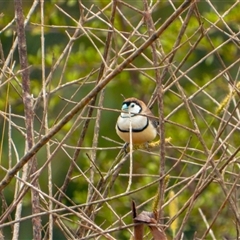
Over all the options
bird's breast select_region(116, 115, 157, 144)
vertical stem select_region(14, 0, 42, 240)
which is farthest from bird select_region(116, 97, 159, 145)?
vertical stem select_region(14, 0, 42, 240)

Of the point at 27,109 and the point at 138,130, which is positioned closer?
the point at 27,109

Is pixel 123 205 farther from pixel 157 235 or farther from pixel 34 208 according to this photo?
pixel 157 235

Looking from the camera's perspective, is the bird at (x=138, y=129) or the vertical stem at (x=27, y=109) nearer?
the vertical stem at (x=27, y=109)

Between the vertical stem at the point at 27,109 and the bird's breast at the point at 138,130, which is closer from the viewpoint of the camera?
the vertical stem at the point at 27,109

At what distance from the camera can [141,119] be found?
143 inches

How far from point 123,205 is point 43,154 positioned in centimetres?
120

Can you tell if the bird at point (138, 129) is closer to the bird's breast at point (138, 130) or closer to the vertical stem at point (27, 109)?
the bird's breast at point (138, 130)

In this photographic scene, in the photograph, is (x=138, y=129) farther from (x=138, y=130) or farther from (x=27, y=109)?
(x=27, y=109)

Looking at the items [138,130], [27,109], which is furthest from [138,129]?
[27,109]

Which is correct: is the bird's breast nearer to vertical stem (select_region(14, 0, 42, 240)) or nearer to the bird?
the bird

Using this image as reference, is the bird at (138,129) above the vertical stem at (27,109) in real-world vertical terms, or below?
below

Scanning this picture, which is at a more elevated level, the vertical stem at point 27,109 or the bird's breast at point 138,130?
the vertical stem at point 27,109

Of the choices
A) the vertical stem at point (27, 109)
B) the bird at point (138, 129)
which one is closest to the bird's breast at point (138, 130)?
the bird at point (138, 129)

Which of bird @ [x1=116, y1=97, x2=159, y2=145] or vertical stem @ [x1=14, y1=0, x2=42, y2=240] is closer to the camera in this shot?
vertical stem @ [x1=14, y1=0, x2=42, y2=240]
